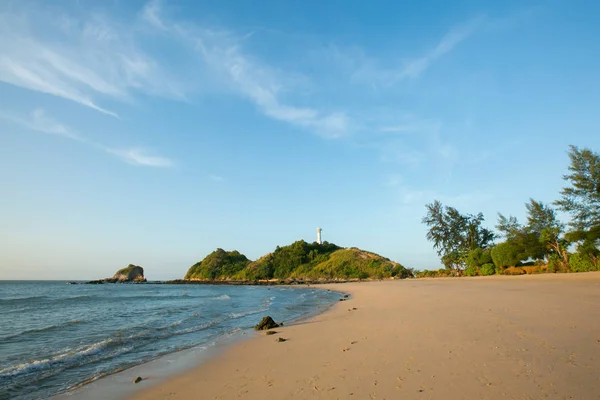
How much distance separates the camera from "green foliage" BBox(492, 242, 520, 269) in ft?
138

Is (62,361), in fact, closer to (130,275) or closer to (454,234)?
(454,234)

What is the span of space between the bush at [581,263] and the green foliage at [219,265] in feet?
317

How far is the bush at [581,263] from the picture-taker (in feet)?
105

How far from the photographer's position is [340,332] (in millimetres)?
11484

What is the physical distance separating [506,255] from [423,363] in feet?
143

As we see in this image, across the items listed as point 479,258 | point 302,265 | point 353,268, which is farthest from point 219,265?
point 479,258

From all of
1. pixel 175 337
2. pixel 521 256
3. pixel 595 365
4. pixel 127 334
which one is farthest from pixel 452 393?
pixel 521 256

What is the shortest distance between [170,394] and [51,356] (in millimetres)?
7123

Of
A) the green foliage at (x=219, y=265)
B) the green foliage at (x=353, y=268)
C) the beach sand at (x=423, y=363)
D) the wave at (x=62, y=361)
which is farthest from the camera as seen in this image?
the green foliage at (x=219, y=265)

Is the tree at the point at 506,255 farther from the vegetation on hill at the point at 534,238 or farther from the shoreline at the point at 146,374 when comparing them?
the shoreline at the point at 146,374

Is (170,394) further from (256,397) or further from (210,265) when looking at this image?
(210,265)

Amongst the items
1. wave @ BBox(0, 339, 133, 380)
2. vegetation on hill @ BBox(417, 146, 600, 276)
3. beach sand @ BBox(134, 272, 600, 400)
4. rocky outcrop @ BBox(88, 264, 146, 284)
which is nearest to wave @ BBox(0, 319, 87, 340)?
wave @ BBox(0, 339, 133, 380)

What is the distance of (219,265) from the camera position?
122250 mm

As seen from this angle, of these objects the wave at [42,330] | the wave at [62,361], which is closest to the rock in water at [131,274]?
the wave at [42,330]
